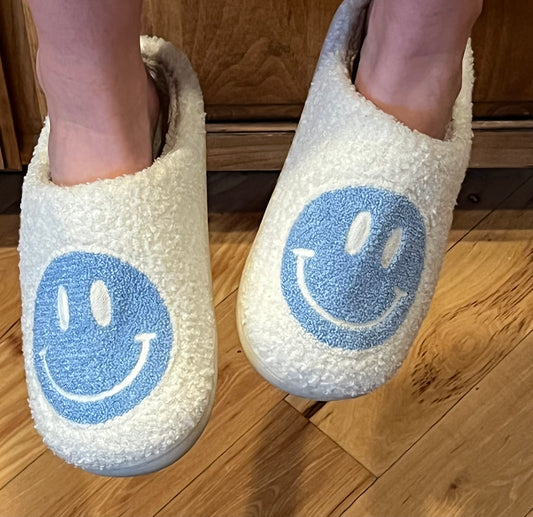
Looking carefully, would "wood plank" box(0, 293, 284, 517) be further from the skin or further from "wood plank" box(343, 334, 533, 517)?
the skin

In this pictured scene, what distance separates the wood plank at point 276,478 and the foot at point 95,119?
0.31 m

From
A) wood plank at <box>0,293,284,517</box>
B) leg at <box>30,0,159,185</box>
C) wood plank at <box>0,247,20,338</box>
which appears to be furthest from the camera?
wood plank at <box>0,247,20,338</box>

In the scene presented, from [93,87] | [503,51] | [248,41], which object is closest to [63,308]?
[93,87]

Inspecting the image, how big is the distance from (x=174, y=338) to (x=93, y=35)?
0.19 metres

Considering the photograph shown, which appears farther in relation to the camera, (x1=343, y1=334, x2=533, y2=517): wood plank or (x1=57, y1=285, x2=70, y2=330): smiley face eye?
(x1=343, y1=334, x2=533, y2=517): wood plank

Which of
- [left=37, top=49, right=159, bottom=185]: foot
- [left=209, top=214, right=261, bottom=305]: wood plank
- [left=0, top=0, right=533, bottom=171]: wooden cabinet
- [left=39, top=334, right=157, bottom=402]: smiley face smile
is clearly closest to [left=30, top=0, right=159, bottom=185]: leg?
[left=37, top=49, right=159, bottom=185]: foot

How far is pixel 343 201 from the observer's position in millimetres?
528

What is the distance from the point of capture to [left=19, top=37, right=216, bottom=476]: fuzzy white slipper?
496 mm

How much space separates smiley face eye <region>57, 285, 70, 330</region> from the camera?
0.51 m

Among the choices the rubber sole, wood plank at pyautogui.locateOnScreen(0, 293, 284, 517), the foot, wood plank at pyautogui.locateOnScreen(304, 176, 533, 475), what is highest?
the foot

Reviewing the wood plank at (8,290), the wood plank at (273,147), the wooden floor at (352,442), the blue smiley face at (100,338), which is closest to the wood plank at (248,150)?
the wood plank at (273,147)

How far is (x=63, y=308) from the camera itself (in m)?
Result: 0.51

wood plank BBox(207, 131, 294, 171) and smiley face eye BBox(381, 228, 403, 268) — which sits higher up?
smiley face eye BBox(381, 228, 403, 268)

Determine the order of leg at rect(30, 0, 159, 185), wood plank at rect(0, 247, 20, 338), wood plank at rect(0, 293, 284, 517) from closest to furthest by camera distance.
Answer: leg at rect(30, 0, 159, 185) → wood plank at rect(0, 293, 284, 517) → wood plank at rect(0, 247, 20, 338)
